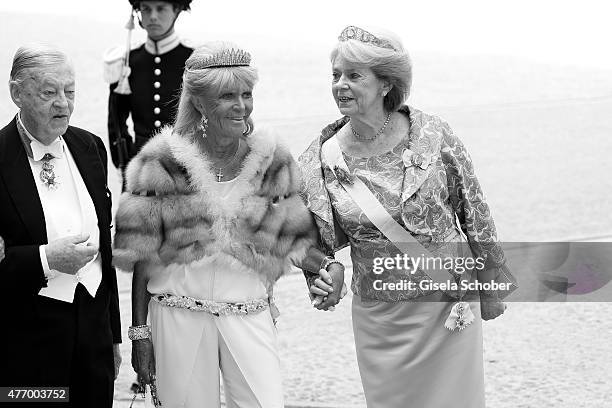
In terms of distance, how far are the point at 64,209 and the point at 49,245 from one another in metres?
0.17

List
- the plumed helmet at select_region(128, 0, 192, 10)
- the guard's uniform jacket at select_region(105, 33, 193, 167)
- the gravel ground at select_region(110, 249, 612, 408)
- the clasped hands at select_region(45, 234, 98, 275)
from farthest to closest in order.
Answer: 1. the guard's uniform jacket at select_region(105, 33, 193, 167)
2. the plumed helmet at select_region(128, 0, 192, 10)
3. the gravel ground at select_region(110, 249, 612, 408)
4. the clasped hands at select_region(45, 234, 98, 275)

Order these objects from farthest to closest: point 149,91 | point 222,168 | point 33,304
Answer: point 149,91 → point 222,168 → point 33,304

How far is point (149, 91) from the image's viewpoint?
243 inches

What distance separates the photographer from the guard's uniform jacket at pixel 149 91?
6133mm

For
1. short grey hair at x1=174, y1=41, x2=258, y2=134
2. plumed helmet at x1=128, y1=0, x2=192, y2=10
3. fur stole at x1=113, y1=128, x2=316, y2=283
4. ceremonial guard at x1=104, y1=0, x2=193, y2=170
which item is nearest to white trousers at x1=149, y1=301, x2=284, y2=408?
fur stole at x1=113, y1=128, x2=316, y2=283

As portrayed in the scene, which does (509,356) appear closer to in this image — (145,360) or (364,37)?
(364,37)

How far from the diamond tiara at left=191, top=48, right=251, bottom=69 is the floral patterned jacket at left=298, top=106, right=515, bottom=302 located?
1.85ft

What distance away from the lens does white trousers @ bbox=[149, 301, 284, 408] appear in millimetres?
3734

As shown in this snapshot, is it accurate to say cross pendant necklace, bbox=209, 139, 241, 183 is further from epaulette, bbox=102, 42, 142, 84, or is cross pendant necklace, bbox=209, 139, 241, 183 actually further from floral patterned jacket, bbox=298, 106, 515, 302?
epaulette, bbox=102, 42, 142, 84

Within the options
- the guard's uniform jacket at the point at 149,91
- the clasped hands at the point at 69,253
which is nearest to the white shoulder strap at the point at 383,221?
the clasped hands at the point at 69,253

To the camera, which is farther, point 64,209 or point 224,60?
point 224,60

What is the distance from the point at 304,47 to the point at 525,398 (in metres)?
11.7

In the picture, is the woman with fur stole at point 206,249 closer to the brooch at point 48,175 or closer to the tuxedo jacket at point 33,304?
the tuxedo jacket at point 33,304

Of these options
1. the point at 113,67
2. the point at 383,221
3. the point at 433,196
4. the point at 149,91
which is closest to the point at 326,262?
the point at 383,221
